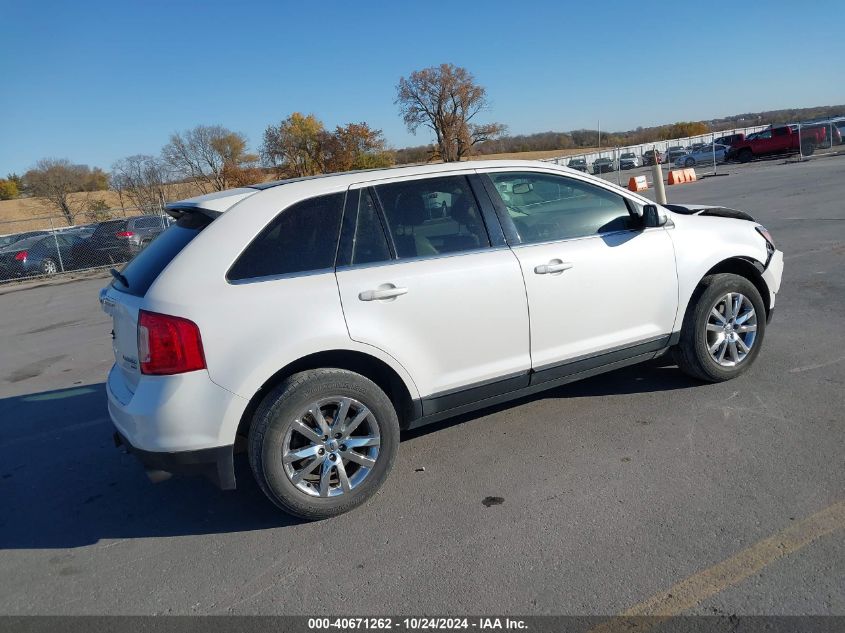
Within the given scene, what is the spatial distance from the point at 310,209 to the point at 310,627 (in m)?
2.13

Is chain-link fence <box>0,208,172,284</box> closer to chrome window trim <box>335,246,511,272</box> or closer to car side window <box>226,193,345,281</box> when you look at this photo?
car side window <box>226,193,345,281</box>

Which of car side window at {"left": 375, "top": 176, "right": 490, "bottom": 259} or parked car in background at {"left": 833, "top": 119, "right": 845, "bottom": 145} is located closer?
car side window at {"left": 375, "top": 176, "right": 490, "bottom": 259}

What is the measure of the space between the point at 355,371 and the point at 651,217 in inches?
88.9

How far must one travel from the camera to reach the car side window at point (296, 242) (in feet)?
11.7

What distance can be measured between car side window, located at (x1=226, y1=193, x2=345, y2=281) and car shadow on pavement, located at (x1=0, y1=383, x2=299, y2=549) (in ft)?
4.59

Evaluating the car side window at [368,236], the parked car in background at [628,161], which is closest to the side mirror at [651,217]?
the car side window at [368,236]

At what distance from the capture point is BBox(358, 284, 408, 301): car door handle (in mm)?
3668

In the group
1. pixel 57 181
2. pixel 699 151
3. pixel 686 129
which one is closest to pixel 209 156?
pixel 57 181

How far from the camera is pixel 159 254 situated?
3.75m

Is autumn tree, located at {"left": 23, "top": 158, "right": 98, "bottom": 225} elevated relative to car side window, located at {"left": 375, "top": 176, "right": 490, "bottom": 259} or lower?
elevated

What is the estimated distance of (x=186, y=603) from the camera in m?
3.04

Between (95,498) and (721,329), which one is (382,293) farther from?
(721,329)

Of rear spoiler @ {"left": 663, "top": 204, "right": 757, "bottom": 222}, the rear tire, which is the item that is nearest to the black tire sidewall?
rear spoiler @ {"left": 663, "top": 204, "right": 757, "bottom": 222}

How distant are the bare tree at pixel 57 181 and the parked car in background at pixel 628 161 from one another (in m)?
40.6
